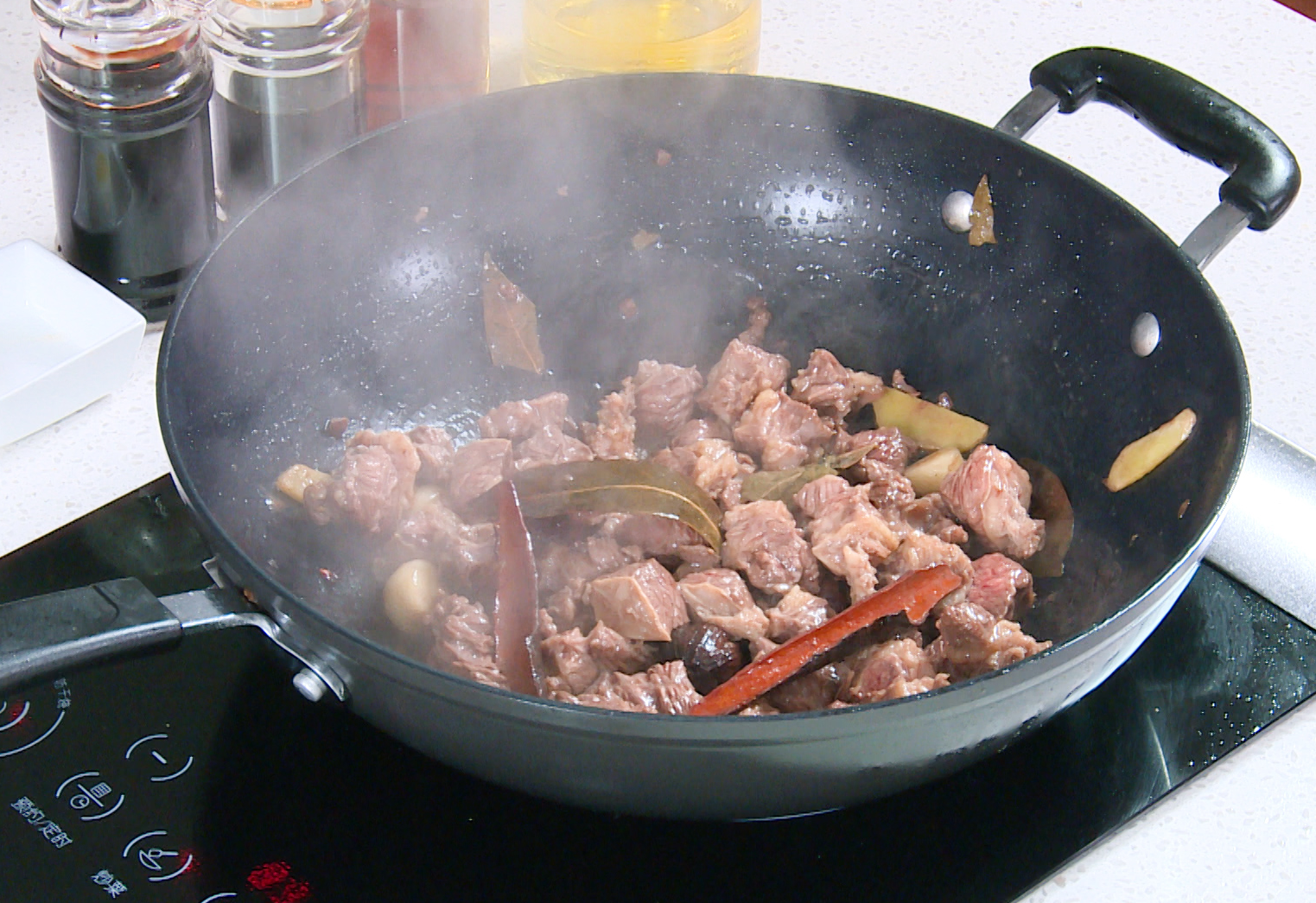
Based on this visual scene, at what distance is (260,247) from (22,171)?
1.68 ft

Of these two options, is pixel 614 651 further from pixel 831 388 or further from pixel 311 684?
pixel 831 388

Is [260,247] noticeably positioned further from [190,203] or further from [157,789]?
[157,789]

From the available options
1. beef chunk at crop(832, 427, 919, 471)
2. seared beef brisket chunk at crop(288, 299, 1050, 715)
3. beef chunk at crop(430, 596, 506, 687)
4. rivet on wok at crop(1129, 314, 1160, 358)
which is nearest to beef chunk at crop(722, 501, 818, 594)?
seared beef brisket chunk at crop(288, 299, 1050, 715)

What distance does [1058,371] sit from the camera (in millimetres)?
1182

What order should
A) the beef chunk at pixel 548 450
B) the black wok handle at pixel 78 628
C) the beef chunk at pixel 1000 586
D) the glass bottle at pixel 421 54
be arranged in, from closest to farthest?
the black wok handle at pixel 78 628, the beef chunk at pixel 1000 586, the beef chunk at pixel 548 450, the glass bottle at pixel 421 54

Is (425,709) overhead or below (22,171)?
overhead

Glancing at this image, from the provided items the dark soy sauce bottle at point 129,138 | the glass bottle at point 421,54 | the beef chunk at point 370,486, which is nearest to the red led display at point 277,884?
the beef chunk at point 370,486

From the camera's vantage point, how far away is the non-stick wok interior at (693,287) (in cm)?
104

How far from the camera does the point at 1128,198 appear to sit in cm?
148

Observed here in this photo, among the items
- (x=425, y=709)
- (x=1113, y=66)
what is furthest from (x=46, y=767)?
(x=1113, y=66)

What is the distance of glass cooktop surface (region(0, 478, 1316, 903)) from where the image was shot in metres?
0.83

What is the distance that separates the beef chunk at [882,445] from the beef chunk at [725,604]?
201mm

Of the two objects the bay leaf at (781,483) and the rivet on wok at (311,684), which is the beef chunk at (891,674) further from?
the rivet on wok at (311,684)

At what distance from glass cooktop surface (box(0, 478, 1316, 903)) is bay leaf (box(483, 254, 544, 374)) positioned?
398 millimetres
